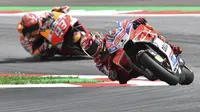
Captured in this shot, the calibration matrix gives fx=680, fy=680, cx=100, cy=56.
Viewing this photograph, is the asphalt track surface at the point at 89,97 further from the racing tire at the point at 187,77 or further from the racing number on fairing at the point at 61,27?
the racing number on fairing at the point at 61,27

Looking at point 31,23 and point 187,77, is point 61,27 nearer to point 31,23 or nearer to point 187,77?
point 31,23

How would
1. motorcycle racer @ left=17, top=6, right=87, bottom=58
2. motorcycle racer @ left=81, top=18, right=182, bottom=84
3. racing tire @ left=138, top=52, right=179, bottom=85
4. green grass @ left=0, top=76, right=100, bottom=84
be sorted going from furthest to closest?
motorcycle racer @ left=17, top=6, right=87, bottom=58 → green grass @ left=0, top=76, right=100, bottom=84 → motorcycle racer @ left=81, top=18, right=182, bottom=84 → racing tire @ left=138, top=52, right=179, bottom=85

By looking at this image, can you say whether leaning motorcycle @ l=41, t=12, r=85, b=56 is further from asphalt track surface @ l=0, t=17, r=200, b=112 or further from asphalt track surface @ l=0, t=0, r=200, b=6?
asphalt track surface @ l=0, t=0, r=200, b=6

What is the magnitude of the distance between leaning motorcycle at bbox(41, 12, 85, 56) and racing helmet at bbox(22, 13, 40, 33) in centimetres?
22

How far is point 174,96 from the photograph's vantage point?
35.6 ft

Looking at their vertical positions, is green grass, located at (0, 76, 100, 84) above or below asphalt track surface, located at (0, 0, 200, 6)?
above

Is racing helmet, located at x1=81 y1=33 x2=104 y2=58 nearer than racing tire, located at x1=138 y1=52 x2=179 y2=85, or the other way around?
racing tire, located at x1=138 y1=52 x2=179 y2=85

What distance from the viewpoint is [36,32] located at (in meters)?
16.4

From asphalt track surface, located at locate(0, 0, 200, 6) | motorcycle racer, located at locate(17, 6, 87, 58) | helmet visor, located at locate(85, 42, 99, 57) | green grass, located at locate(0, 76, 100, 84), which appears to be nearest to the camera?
helmet visor, located at locate(85, 42, 99, 57)

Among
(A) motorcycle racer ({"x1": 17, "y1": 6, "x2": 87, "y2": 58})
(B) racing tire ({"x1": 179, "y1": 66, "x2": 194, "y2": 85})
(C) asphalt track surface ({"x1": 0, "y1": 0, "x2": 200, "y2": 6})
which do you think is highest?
(B) racing tire ({"x1": 179, "y1": 66, "x2": 194, "y2": 85})

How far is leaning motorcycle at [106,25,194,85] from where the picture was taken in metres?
9.52

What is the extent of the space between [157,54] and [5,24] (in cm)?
1486

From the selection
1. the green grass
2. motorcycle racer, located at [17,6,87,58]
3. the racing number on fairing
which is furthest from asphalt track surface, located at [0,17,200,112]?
the green grass

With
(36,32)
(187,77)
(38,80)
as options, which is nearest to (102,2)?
(36,32)
